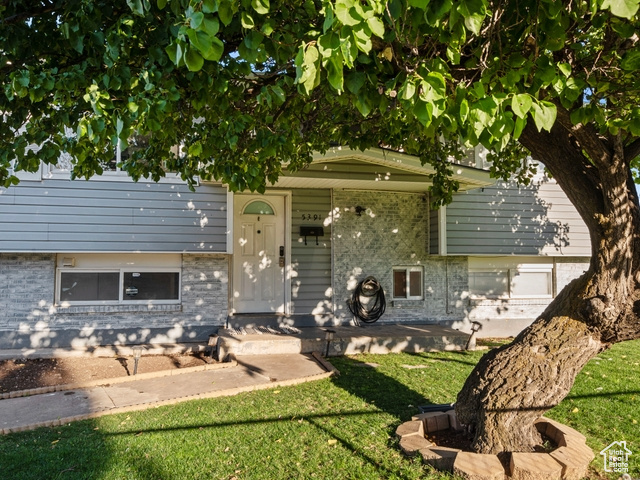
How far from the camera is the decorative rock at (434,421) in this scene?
4.39 meters

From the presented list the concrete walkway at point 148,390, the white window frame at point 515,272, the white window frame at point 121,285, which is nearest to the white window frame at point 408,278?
the white window frame at point 515,272

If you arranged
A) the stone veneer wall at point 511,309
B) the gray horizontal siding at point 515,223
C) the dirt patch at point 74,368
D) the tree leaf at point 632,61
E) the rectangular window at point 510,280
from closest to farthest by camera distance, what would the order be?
the tree leaf at point 632,61 < the dirt patch at point 74,368 < the gray horizontal siding at point 515,223 < the stone veneer wall at point 511,309 < the rectangular window at point 510,280

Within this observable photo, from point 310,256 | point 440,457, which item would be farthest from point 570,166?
point 310,256

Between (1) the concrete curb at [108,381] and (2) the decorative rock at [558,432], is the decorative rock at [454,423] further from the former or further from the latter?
(1) the concrete curb at [108,381]

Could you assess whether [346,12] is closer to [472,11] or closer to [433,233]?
[472,11]

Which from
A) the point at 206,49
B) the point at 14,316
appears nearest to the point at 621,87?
the point at 206,49

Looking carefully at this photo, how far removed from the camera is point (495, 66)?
342 centimetres

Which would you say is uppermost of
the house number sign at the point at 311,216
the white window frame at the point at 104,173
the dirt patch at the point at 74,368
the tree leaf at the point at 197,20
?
the white window frame at the point at 104,173

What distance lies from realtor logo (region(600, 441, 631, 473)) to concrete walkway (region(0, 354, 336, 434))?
140 inches

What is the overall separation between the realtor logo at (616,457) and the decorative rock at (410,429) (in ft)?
4.74

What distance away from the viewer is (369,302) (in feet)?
32.6

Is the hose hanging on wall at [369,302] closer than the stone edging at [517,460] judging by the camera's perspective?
No

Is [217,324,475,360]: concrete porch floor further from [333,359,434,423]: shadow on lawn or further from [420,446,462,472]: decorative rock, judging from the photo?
[420,446,462,472]: decorative rock

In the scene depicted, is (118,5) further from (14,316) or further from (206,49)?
(14,316)
